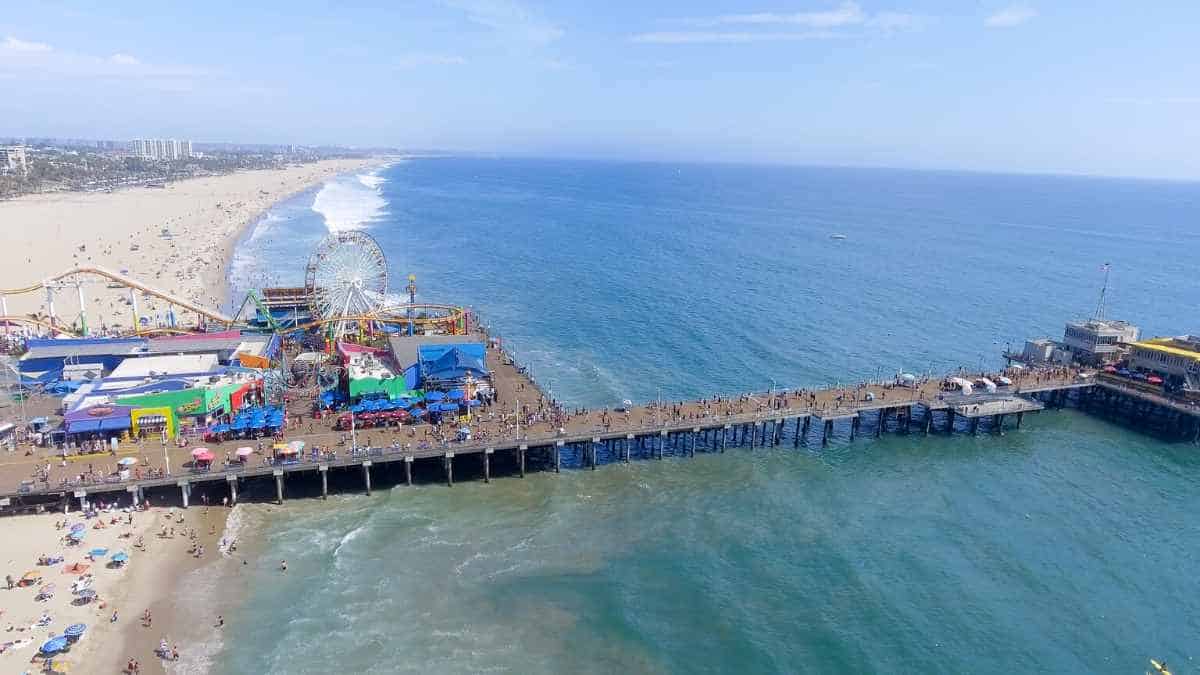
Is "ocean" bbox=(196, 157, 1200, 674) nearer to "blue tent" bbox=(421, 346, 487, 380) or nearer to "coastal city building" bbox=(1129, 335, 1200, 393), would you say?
"coastal city building" bbox=(1129, 335, 1200, 393)

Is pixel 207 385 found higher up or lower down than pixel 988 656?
higher up

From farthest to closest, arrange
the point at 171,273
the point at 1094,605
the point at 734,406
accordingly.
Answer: the point at 171,273, the point at 734,406, the point at 1094,605

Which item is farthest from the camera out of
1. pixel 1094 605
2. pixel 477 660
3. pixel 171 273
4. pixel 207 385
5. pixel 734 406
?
pixel 171 273

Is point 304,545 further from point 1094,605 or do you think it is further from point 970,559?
point 1094,605

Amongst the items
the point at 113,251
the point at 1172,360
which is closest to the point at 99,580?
the point at 1172,360

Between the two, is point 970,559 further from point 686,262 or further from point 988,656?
point 686,262

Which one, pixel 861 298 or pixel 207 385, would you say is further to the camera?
pixel 861 298

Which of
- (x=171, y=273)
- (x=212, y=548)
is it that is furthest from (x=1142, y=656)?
(x=171, y=273)
